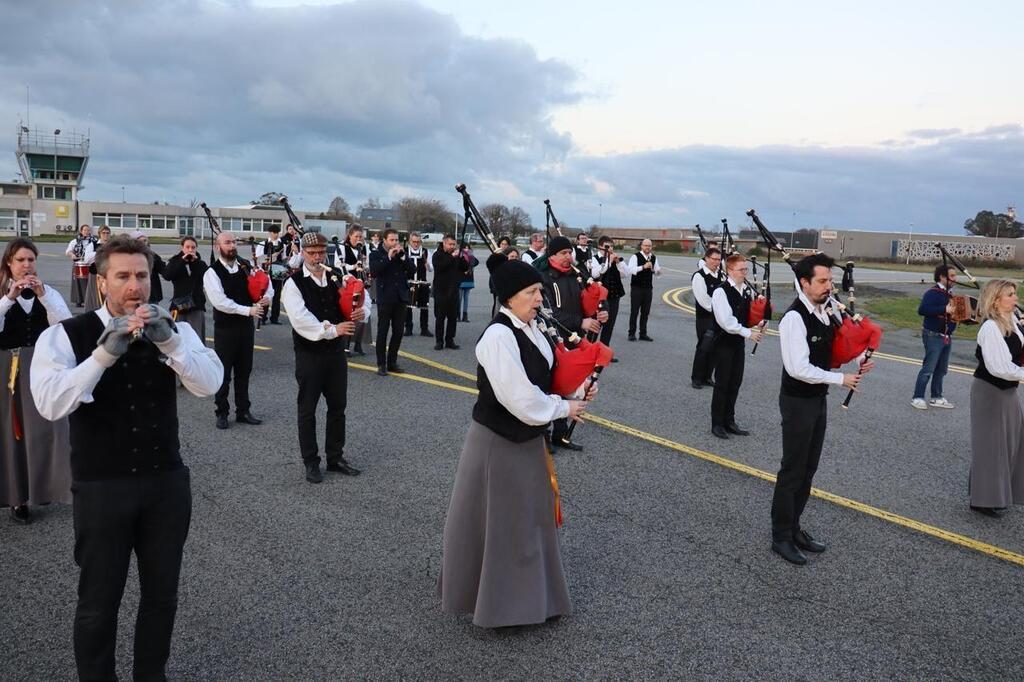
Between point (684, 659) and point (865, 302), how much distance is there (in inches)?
982

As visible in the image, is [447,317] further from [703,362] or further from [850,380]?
[850,380]

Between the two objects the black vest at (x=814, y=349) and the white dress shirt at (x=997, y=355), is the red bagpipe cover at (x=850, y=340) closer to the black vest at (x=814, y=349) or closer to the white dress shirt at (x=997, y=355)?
the black vest at (x=814, y=349)

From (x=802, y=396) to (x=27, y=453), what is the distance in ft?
19.6

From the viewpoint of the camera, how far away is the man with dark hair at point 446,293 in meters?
13.7

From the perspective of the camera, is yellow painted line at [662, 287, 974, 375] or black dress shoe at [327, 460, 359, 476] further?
yellow painted line at [662, 287, 974, 375]

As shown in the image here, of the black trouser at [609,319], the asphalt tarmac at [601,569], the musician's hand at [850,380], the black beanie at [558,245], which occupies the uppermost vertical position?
the black beanie at [558,245]

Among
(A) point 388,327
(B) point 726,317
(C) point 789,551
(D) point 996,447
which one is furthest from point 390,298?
(D) point 996,447

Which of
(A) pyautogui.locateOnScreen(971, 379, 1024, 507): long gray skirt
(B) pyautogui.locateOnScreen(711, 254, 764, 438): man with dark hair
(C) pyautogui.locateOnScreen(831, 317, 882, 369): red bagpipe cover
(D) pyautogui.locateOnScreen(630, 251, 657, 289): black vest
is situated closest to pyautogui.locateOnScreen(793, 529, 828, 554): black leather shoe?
(C) pyautogui.locateOnScreen(831, 317, 882, 369): red bagpipe cover

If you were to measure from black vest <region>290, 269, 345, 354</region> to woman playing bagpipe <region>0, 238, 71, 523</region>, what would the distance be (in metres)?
1.96

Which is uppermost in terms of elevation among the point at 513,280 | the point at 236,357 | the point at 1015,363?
the point at 513,280

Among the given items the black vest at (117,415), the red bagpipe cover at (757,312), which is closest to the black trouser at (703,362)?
the red bagpipe cover at (757,312)

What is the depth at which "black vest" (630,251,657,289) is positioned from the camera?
49.5ft

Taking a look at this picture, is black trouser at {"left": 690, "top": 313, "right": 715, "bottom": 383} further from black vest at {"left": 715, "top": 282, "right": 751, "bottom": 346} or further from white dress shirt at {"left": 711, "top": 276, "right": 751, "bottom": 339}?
white dress shirt at {"left": 711, "top": 276, "right": 751, "bottom": 339}

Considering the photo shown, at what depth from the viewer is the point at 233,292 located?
27.2ft
